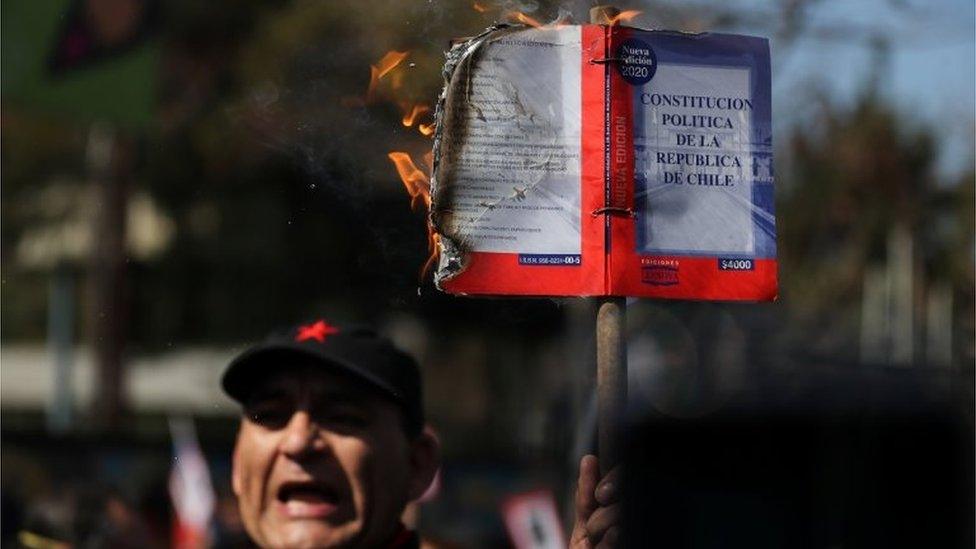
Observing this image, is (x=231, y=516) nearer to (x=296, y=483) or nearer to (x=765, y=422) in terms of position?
(x=765, y=422)

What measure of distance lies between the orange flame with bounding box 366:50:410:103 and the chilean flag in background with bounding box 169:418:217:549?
14.5 feet

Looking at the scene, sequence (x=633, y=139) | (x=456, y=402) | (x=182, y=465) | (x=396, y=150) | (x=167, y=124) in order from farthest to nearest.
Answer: (x=456, y=402) → (x=167, y=124) → (x=182, y=465) → (x=396, y=150) → (x=633, y=139)

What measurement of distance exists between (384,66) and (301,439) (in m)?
0.66

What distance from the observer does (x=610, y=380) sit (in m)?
2.48

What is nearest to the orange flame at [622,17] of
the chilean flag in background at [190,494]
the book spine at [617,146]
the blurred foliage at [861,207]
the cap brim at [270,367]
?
the book spine at [617,146]

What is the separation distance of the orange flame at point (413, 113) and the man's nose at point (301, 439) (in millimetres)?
589

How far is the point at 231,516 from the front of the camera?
24.2ft

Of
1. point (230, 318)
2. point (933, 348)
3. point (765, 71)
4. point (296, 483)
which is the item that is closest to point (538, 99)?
point (765, 71)

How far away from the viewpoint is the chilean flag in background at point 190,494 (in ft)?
23.7

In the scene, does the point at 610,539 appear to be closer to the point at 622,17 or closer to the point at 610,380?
the point at 610,380

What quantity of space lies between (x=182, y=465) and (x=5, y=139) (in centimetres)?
756

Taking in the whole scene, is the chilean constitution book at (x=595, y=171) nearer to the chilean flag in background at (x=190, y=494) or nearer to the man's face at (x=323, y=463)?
the man's face at (x=323, y=463)

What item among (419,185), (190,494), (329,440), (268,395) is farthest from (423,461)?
(190,494)

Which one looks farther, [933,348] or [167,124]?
[167,124]
